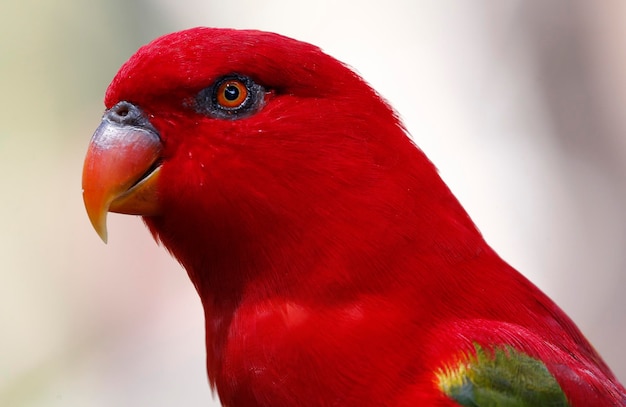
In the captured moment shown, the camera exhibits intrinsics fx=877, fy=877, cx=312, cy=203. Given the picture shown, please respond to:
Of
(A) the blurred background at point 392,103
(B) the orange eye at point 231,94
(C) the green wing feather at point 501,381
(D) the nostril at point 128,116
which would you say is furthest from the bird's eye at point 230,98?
(A) the blurred background at point 392,103

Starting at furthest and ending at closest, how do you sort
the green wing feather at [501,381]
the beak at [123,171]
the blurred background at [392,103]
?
the blurred background at [392,103]
the beak at [123,171]
the green wing feather at [501,381]

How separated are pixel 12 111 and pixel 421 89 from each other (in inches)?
83.9

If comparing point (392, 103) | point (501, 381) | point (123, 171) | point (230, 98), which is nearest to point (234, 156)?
point (230, 98)

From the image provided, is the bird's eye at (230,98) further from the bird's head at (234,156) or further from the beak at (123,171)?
the beak at (123,171)

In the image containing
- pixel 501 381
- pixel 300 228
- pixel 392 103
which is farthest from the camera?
pixel 392 103

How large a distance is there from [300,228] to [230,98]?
34 cm

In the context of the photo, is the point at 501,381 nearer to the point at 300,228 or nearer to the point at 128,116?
the point at 300,228

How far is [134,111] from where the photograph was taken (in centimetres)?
203

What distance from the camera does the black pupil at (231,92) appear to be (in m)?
1.99

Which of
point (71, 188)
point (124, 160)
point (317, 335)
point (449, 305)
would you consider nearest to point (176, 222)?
point (124, 160)

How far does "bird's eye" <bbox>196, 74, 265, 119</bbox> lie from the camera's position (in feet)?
6.53

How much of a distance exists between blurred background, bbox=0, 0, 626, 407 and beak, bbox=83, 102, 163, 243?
2.41 meters

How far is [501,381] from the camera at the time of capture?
1853mm

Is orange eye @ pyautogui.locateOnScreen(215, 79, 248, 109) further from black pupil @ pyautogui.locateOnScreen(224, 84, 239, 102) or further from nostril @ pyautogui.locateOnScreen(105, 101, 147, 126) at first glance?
nostril @ pyautogui.locateOnScreen(105, 101, 147, 126)
